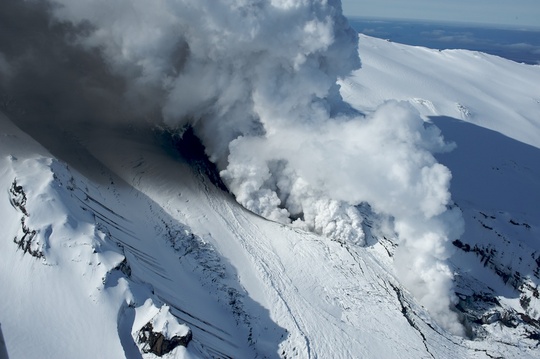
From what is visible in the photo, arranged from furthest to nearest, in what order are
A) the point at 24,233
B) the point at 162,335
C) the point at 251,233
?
the point at 251,233 → the point at 24,233 → the point at 162,335

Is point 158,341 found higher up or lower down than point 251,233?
higher up

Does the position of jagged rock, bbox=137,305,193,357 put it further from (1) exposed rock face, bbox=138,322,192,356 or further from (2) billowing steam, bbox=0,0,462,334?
(2) billowing steam, bbox=0,0,462,334

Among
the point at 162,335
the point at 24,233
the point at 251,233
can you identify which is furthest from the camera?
the point at 251,233

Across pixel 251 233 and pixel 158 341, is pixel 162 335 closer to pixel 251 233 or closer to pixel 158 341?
pixel 158 341

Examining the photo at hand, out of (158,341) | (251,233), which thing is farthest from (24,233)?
(251,233)

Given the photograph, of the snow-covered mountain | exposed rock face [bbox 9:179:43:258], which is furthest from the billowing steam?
exposed rock face [bbox 9:179:43:258]

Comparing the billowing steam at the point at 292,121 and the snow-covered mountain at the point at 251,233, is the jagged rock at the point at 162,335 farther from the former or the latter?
the billowing steam at the point at 292,121
